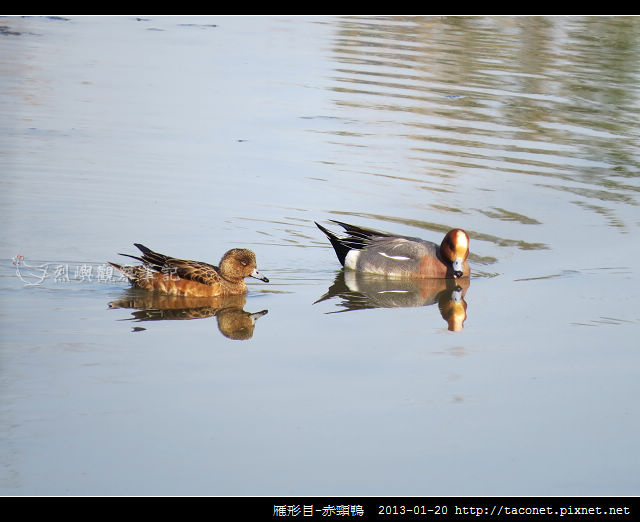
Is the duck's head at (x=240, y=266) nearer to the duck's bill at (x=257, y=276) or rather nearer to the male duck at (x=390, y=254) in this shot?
the duck's bill at (x=257, y=276)

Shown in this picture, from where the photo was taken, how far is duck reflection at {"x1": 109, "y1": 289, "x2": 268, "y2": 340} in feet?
24.4

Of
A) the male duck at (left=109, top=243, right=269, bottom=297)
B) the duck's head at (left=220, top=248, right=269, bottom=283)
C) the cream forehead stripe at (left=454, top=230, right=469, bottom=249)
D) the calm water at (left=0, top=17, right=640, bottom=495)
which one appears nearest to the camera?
the calm water at (left=0, top=17, right=640, bottom=495)

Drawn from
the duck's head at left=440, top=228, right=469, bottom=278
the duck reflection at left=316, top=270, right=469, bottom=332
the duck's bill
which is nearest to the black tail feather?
the duck reflection at left=316, top=270, right=469, bottom=332

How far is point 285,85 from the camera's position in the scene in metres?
15.2

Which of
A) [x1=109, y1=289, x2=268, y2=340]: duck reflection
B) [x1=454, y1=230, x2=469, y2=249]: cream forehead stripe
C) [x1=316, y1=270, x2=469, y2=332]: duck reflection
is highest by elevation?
[x1=454, y1=230, x2=469, y2=249]: cream forehead stripe

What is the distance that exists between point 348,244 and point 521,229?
5.99ft

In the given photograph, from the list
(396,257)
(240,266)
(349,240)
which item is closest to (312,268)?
(349,240)

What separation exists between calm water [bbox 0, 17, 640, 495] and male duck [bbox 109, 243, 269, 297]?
0.52 feet

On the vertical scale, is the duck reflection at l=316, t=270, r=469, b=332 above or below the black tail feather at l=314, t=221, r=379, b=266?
below

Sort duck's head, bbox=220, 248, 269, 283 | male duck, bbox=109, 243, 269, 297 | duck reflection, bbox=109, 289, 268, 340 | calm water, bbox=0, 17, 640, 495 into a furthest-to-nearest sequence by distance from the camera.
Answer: duck's head, bbox=220, 248, 269, 283
male duck, bbox=109, 243, 269, 297
duck reflection, bbox=109, 289, 268, 340
calm water, bbox=0, 17, 640, 495

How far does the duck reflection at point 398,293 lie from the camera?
813 cm

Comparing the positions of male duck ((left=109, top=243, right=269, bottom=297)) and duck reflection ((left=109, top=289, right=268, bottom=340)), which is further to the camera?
male duck ((left=109, top=243, right=269, bottom=297))

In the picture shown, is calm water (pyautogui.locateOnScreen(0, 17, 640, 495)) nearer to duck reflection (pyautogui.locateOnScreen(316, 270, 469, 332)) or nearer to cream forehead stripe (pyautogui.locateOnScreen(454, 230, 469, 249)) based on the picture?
duck reflection (pyautogui.locateOnScreen(316, 270, 469, 332))

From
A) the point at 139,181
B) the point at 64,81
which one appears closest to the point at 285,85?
the point at 64,81
